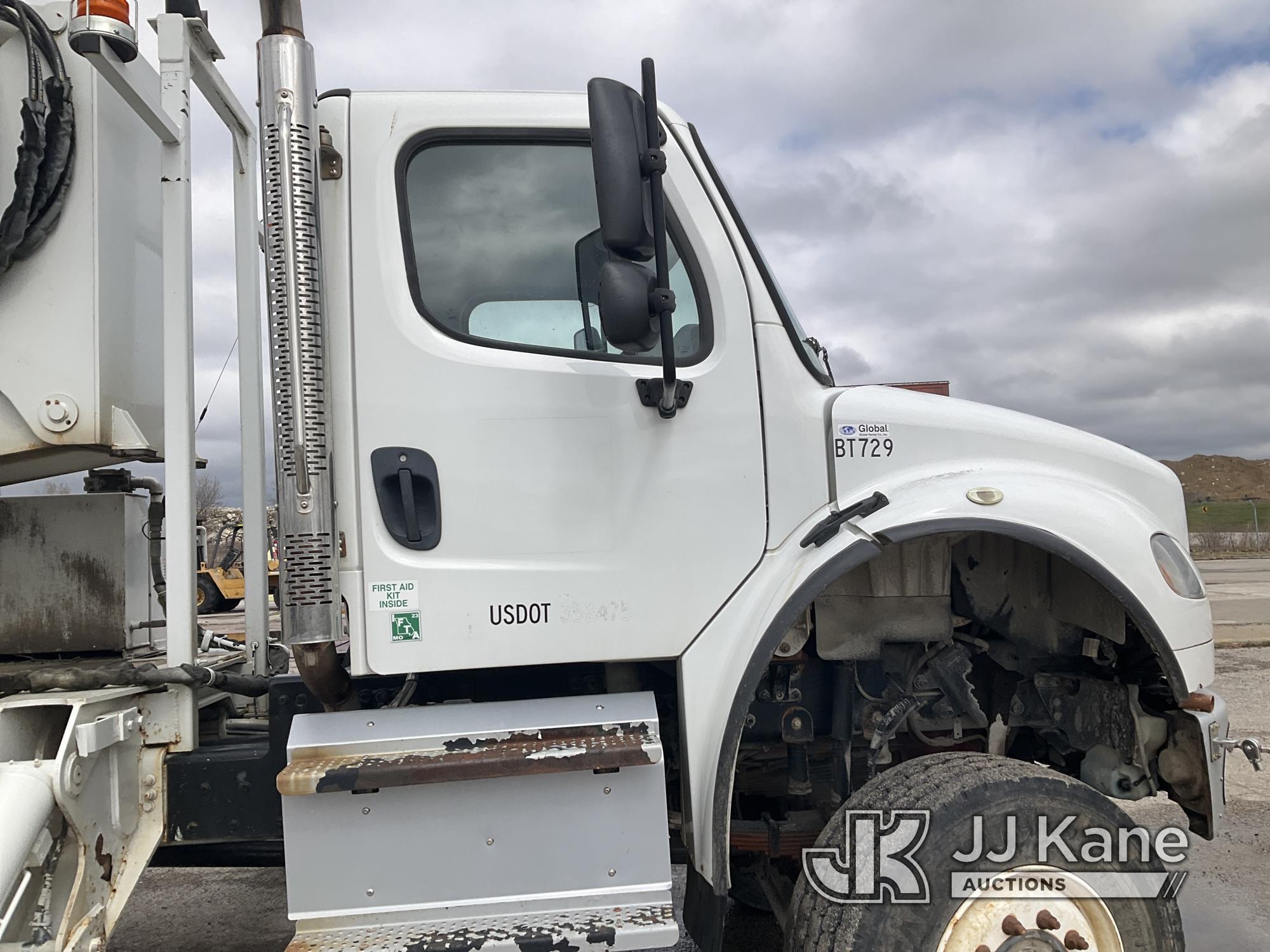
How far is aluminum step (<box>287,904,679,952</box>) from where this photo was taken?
2234 millimetres

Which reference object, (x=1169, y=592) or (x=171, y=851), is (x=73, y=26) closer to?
(x=171, y=851)

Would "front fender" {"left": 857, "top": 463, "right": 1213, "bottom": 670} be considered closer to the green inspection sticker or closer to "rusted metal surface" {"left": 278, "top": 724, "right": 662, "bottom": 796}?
"rusted metal surface" {"left": 278, "top": 724, "right": 662, "bottom": 796}

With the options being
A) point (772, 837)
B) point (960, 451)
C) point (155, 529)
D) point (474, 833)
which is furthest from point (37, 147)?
point (772, 837)

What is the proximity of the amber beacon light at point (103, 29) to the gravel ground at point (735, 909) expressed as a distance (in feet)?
11.0

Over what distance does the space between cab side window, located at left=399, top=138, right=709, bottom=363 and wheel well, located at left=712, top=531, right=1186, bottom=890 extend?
102cm

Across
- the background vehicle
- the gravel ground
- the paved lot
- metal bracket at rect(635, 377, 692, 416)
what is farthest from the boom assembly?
the background vehicle

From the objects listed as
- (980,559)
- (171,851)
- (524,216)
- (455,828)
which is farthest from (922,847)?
(171,851)

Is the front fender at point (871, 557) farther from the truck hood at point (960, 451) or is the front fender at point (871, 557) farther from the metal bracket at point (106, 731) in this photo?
the metal bracket at point (106, 731)

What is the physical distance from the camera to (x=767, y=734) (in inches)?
118

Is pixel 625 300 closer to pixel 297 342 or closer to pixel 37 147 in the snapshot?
pixel 297 342

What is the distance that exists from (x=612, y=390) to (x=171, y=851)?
6.70 ft

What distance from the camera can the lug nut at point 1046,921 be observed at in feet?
8.03

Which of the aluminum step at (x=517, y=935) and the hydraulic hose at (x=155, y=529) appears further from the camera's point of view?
the hydraulic hose at (x=155, y=529)

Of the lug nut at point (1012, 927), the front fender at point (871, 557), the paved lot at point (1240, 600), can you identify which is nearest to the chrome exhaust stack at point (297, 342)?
the front fender at point (871, 557)
